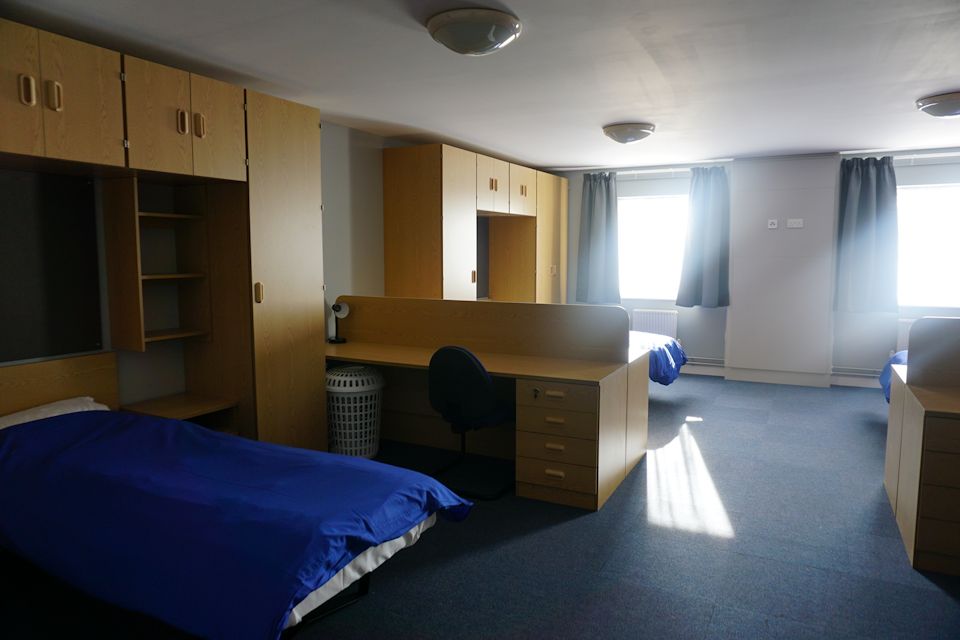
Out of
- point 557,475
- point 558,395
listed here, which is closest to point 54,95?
point 558,395

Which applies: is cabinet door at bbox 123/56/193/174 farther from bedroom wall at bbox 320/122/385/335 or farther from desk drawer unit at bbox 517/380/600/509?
desk drawer unit at bbox 517/380/600/509

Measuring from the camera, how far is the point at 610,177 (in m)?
7.23

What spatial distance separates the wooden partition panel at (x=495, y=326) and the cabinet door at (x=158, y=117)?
1.64 meters

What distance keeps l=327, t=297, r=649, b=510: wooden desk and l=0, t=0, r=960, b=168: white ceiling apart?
4.26 ft

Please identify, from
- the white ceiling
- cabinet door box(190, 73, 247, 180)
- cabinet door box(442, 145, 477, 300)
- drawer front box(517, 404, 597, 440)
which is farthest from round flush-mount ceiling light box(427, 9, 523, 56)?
cabinet door box(442, 145, 477, 300)

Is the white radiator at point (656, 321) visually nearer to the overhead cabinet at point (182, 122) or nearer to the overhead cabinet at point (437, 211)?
the overhead cabinet at point (437, 211)

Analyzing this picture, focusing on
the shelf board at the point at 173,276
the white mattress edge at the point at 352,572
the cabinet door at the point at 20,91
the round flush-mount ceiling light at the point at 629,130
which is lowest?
the white mattress edge at the point at 352,572

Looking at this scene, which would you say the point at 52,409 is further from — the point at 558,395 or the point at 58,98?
the point at 558,395

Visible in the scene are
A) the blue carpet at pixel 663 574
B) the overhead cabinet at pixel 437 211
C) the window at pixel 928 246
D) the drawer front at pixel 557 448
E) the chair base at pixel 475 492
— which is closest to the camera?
the blue carpet at pixel 663 574

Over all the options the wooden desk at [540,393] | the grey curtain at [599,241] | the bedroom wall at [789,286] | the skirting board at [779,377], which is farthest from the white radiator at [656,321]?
the wooden desk at [540,393]

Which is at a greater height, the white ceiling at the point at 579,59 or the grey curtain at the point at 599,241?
the white ceiling at the point at 579,59

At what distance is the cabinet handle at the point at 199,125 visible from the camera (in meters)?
3.13

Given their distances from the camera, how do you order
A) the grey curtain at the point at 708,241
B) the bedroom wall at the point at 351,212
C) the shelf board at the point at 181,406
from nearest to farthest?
the shelf board at the point at 181,406 < the bedroom wall at the point at 351,212 < the grey curtain at the point at 708,241

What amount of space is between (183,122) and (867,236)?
5.95 m
